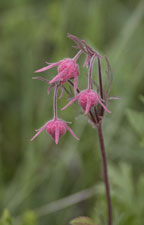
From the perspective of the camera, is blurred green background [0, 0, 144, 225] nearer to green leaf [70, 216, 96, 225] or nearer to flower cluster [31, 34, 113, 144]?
green leaf [70, 216, 96, 225]

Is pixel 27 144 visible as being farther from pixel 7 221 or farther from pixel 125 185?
pixel 7 221

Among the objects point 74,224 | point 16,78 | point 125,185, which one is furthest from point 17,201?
point 16,78

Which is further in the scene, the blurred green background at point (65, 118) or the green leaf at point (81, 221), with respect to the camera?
the blurred green background at point (65, 118)

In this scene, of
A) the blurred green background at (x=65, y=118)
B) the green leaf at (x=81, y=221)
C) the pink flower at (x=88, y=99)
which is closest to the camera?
the pink flower at (x=88, y=99)

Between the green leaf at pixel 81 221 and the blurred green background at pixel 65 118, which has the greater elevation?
the blurred green background at pixel 65 118

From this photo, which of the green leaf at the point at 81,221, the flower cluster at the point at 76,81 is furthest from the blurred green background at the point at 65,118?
the flower cluster at the point at 76,81

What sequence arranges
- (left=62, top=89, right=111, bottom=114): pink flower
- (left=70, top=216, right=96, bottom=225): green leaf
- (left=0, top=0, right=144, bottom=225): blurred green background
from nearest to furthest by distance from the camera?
(left=62, top=89, right=111, bottom=114): pink flower, (left=70, top=216, right=96, bottom=225): green leaf, (left=0, top=0, right=144, bottom=225): blurred green background

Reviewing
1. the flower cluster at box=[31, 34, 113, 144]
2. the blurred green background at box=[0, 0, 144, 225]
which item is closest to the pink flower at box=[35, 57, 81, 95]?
the flower cluster at box=[31, 34, 113, 144]

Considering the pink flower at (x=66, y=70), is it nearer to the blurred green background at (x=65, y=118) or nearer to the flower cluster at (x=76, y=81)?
the flower cluster at (x=76, y=81)
